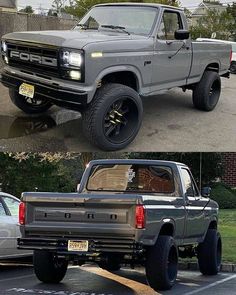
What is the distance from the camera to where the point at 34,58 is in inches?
352

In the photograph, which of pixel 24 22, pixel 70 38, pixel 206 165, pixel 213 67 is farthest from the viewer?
pixel 206 165

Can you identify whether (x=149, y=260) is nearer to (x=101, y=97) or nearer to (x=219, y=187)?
(x=101, y=97)

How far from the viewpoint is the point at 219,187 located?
2686cm

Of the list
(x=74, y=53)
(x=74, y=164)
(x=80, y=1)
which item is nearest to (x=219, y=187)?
(x=74, y=164)

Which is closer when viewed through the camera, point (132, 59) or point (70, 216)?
point (70, 216)

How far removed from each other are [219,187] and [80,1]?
56.0ft

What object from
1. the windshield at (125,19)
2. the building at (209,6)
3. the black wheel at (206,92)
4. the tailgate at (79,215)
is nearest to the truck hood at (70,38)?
the windshield at (125,19)

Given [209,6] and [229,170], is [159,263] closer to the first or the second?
[229,170]

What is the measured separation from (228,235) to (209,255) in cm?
526

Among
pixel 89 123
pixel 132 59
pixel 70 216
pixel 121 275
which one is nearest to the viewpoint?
pixel 70 216

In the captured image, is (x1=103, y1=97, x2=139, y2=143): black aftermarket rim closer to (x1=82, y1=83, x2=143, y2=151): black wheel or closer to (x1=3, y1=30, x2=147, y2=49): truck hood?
(x1=82, y1=83, x2=143, y2=151): black wheel

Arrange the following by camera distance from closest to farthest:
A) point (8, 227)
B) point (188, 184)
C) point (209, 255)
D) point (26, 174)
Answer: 1. point (188, 184)
2. point (209, 255)
3. point (8, 227)
4. point (26, 174)

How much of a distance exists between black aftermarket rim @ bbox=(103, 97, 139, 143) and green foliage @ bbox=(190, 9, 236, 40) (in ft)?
148

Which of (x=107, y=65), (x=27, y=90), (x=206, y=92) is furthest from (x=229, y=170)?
(x=107, y=65)
